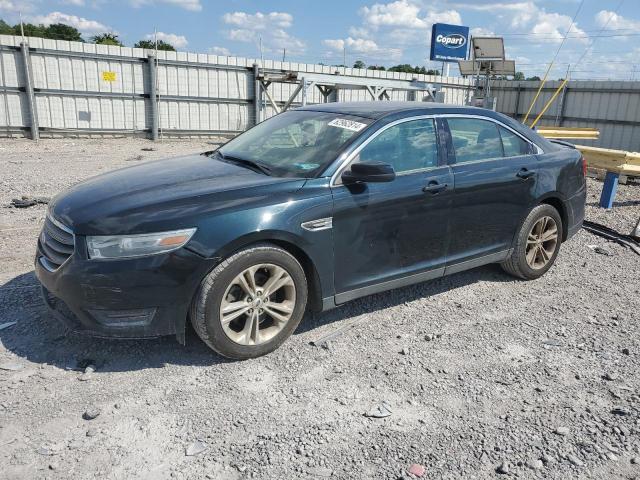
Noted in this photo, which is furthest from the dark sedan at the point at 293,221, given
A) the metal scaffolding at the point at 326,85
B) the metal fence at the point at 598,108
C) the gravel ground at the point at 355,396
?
the metal fence at the point at 598,108

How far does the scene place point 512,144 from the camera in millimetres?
4949

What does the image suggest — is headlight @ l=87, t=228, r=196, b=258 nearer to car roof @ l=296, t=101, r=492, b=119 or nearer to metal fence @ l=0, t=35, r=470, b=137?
car roof @ l=296, t=101, r=492, b=119

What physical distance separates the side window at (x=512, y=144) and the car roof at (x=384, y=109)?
0.24 m

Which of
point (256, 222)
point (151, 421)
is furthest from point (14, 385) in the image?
point (256, 222)

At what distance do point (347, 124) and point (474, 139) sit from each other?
121cm

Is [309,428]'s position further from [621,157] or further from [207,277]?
[621,157]

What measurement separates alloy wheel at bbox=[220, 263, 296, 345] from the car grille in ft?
3.33

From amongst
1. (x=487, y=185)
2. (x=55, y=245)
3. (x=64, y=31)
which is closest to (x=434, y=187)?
(x=487, y=185)

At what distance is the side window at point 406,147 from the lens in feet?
13.3

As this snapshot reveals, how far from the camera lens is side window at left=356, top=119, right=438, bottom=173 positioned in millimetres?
4059

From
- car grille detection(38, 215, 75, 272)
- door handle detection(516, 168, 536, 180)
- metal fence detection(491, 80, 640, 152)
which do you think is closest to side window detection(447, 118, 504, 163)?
door handle detection(516, 168, 536, 180)

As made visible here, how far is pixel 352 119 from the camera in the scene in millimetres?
4270

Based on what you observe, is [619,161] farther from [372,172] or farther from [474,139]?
[372,172]

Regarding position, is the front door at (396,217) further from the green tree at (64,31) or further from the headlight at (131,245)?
the green tree at (64,31)
